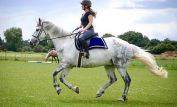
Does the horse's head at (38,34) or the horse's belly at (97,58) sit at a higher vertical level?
the horse's head at (38,34)

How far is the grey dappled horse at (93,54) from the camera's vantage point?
14078mm

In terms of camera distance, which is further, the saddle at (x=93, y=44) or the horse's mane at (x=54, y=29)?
the horse's mane at (x=54, y=29)

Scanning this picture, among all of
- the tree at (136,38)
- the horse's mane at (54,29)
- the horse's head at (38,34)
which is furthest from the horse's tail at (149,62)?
the tree at (136,38)

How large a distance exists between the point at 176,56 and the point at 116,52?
41.9m

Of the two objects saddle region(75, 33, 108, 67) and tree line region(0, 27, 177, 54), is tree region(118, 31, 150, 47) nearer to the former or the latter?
tree line region(0, 27, 177, 54)

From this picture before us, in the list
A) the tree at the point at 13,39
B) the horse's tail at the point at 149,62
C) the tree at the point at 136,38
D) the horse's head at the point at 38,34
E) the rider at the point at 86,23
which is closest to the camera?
the rider at the point at 86,23

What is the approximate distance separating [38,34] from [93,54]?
2076 millimetres

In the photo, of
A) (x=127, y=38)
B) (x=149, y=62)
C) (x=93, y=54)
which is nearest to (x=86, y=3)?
(x=93, y=54)

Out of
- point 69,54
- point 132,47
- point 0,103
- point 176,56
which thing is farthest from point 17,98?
point 176,56

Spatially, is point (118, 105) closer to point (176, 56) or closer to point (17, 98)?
point (17, 98)

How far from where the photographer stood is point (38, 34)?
14.5m

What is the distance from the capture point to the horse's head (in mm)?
14477

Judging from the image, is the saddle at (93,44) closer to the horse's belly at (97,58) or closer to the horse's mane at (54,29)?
the horse's belly at (97,58)

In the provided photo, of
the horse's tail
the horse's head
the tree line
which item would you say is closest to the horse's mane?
the horse's head
